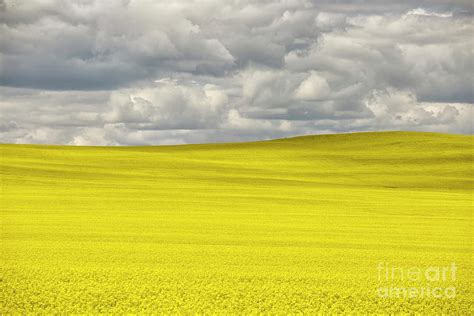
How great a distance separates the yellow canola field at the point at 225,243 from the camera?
13594mm

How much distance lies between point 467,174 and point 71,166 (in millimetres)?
37230

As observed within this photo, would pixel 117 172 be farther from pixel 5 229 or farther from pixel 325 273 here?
pixel 325 273

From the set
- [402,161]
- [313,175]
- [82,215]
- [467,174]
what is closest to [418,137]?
[402,161]

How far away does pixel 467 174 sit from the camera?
200 feet

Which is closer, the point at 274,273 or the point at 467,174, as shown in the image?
the point at 274,273

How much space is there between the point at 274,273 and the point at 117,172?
3960 cm

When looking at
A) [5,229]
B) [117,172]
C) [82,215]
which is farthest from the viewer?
[117,172]

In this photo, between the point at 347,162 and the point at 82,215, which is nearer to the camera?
the point at 82,215

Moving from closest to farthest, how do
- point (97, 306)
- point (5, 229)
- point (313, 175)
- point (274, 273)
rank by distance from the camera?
1. point (97, 306)
2. point (274, 273)
3. point (5, 229)
4. point (313, 175)

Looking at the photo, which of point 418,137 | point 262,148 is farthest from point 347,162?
point 418,137

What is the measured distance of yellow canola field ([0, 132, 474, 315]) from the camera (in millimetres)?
13594

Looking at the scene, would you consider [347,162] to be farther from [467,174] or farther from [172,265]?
[172,265]

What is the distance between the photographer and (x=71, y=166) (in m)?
56.7

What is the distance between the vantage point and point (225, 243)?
2128 centimetres
